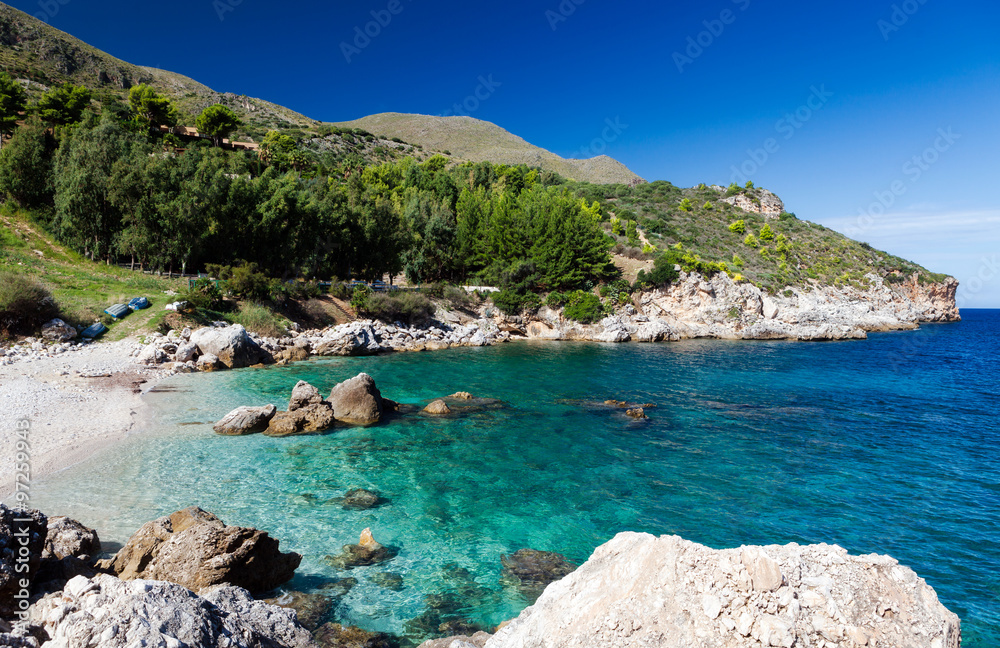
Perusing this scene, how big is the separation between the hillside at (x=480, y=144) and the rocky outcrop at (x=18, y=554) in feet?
383

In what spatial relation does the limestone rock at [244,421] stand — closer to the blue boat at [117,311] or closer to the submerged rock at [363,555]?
the submerged rock at [363,555]

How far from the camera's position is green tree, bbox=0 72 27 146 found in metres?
47.7

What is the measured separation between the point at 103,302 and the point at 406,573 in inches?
1117

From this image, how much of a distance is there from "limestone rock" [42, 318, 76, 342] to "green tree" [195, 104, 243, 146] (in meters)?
55.3

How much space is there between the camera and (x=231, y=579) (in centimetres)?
701

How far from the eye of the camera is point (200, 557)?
6969mm

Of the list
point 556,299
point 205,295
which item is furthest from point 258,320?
point 556,299

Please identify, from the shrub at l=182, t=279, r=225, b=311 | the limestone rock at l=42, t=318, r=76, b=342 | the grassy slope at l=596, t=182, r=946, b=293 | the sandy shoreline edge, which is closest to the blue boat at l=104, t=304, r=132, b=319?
the limestone rock at l=42, t=318, r=76, b=342

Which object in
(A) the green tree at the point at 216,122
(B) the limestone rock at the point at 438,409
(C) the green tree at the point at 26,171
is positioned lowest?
(B) the limestone rock at the point at 438,409

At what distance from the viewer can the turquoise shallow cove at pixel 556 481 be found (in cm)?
889

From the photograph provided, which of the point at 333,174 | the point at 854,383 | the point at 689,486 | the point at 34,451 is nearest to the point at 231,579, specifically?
the point at 34,451

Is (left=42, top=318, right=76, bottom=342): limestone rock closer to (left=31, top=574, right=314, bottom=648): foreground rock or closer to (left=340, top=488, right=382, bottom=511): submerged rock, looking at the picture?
(left=340, top=488, right=382, bottom=511): submerged rock

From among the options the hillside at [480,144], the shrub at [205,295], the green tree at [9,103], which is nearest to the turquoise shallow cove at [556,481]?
the shrub at [205,295]

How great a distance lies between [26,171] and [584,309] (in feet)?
160
